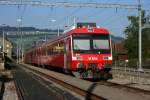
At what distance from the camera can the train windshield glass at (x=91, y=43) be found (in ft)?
87.7

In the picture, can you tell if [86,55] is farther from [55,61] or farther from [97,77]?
[55,61]

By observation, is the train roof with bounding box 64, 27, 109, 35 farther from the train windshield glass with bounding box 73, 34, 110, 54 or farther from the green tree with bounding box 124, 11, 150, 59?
the green tree with bounding box 124, 11, 150, 59

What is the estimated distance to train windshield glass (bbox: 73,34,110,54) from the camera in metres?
26.7

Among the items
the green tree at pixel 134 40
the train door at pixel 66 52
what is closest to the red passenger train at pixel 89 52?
the train door at pixel 66 52

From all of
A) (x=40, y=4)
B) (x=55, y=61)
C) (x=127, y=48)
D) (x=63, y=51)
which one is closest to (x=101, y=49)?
(x=63, y=51)

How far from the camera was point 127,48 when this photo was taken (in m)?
82.8

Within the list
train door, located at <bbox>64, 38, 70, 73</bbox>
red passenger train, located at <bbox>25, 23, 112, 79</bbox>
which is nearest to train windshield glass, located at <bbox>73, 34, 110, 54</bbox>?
red passenger train, located at <bbox>25, 23, 112, 79</bbox>

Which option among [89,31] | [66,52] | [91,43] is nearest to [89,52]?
[91,43]

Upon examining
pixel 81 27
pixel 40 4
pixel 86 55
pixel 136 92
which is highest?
pixel 40 4

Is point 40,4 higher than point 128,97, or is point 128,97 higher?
point 40,4

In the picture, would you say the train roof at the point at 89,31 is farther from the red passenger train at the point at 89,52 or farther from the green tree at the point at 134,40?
the green tree at the point at 134,40

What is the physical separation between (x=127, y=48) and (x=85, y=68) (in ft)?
187

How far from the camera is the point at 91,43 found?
2684 cm

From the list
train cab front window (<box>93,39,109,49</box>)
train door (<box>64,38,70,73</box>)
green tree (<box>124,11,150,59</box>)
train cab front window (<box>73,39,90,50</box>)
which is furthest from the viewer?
green tree (<box>124,11,150,59</box>)
